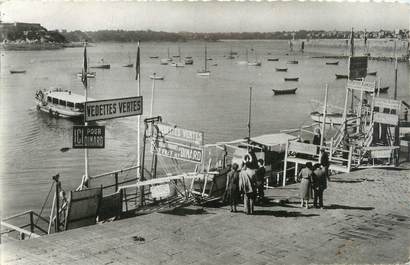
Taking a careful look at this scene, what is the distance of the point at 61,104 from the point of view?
185 ft

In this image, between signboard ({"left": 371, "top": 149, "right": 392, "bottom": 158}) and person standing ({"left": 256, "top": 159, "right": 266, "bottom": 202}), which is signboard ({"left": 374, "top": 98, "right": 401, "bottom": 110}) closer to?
signboard ({"left": 371, "top": 149, "right": 392, "bottom": 158})

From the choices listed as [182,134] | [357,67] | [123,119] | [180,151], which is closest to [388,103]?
[357,67]

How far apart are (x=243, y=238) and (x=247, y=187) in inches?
72.4

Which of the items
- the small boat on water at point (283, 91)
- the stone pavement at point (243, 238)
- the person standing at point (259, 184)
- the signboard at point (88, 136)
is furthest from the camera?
the small boat on water at point (283, 91)

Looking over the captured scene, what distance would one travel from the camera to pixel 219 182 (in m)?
14.4

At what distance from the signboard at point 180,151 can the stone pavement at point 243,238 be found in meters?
Result: 1.52

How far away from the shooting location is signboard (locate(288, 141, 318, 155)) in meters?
17.5

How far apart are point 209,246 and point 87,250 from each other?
2483 millimetres

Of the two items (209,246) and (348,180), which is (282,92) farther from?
(209,246)

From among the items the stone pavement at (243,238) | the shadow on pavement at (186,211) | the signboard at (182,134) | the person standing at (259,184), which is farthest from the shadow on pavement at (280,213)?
the signboard at (182,134)

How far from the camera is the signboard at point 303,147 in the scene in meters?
17.5

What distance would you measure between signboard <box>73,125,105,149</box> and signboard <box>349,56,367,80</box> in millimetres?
11900

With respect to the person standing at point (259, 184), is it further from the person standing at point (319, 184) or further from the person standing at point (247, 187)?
the person standing at point (319, 184)

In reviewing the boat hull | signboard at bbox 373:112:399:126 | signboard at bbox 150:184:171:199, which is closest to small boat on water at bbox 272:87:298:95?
the boat hull
